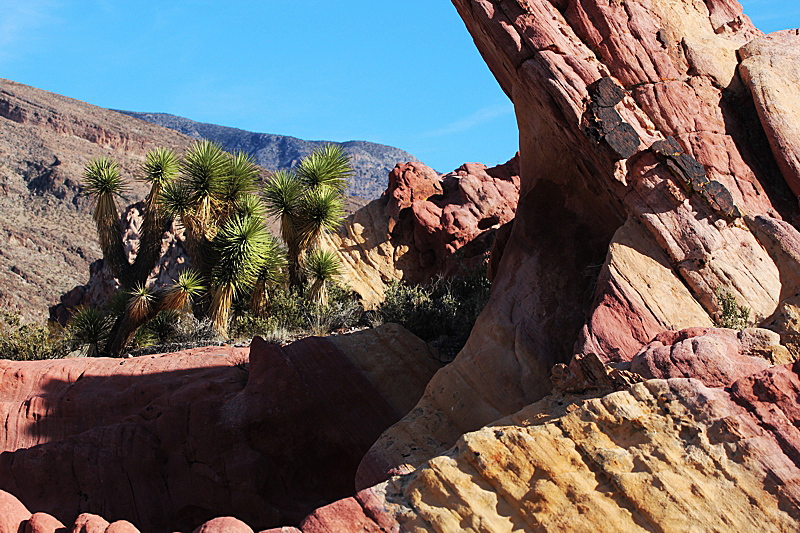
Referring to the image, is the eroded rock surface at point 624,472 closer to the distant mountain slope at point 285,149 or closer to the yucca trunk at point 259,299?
the yucca trunk at point 259,299

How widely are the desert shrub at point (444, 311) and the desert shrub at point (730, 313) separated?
14.0ft

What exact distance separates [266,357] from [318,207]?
6526 mm

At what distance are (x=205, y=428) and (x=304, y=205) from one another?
7.77 meters

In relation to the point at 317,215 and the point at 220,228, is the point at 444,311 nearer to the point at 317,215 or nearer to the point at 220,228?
the point at 317,215

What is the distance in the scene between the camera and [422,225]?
1634 cm

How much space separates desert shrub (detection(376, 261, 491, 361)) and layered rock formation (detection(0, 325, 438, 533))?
3.49ft

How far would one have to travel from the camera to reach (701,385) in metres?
4.28

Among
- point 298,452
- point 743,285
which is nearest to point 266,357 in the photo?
point 298,452

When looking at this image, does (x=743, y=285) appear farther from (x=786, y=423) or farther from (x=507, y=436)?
(x=507, y=436)

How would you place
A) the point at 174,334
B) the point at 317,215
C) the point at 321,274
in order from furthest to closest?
the point at 317,215 < the point at 321,274 < the point at 174,334

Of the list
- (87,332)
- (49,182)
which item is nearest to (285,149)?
(49,182)

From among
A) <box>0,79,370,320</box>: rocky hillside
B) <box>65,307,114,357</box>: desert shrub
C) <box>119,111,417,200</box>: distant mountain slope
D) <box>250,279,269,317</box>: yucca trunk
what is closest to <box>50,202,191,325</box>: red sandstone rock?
<box>65,307,114,357</box>: desert shrub

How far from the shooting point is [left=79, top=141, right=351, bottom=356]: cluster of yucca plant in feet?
46.1

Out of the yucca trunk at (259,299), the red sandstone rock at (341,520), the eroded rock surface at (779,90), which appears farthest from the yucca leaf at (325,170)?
the red sandstone rock at (341,520)
